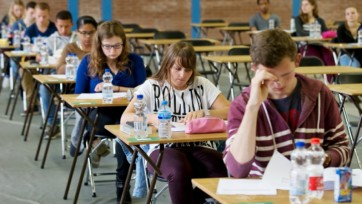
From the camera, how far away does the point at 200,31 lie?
16031mm

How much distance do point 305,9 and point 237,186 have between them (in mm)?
9108

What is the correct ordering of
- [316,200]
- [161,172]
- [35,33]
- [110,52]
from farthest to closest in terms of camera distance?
[35,33], [110,52], [161,172], [316,200]

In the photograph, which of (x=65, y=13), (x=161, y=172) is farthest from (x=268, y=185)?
(x=65, y=13)

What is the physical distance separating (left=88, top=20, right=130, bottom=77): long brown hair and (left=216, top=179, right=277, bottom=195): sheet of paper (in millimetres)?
2828

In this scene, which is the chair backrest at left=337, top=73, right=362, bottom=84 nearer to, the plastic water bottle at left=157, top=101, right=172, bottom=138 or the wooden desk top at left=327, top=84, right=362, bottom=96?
the wooden desk top at left=327, top=84, right=362, bottom=96

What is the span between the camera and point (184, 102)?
185 inches

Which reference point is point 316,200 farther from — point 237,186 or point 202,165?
point 202,165

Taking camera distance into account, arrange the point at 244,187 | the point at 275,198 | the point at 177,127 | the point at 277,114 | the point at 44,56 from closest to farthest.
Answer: the point at 275,198 < the point at 244,187 < the point at 277,114 < the point at 177,127 < the point at 44,56

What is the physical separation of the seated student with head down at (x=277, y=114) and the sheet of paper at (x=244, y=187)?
8 centimetres

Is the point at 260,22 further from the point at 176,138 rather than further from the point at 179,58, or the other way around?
the point at 176,138

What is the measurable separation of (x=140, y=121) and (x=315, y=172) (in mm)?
1673

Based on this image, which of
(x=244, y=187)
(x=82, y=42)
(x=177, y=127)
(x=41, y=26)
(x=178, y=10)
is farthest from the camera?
(x=178, y=10)

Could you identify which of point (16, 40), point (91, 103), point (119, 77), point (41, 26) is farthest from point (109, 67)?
point (16, 40)

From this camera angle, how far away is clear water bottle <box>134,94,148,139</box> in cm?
421
